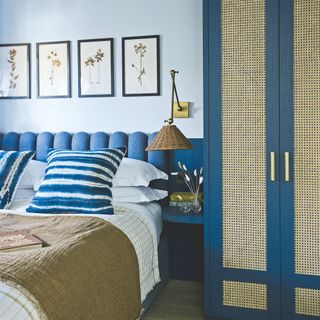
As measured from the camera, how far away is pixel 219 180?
2.42 meters

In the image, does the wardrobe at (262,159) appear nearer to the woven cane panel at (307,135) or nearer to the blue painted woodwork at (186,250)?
the woven cane panel at (307,135)

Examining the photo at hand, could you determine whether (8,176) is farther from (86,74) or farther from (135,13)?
(135,13)

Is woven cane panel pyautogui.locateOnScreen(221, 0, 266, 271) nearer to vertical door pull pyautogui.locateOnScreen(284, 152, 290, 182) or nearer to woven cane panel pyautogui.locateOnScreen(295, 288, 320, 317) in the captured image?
vertical door pull pyautogui.locateOnScreen(284, 152, 290, 182)

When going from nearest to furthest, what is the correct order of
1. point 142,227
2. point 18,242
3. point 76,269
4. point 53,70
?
1. point 76,269
2. point 18,242
3. point 142,227
4. point 53,70

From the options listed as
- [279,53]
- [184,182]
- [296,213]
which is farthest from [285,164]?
[184,182]

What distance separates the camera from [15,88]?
339 centimetres

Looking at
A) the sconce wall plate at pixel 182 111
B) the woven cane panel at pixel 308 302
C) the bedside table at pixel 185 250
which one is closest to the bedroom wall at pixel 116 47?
the sconce wall plate at pixel 182 111

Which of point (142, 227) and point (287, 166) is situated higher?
point (287, 166)

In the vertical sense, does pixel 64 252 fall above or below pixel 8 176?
below

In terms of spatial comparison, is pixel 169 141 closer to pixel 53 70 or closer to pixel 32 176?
pixel 32 176

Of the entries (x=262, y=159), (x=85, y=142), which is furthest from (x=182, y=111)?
(x=262, y=159)

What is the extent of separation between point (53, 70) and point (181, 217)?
5.39ft

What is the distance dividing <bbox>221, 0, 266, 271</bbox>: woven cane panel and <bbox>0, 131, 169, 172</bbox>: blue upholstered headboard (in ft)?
2.28

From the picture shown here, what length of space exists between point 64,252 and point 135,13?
6.85ft
